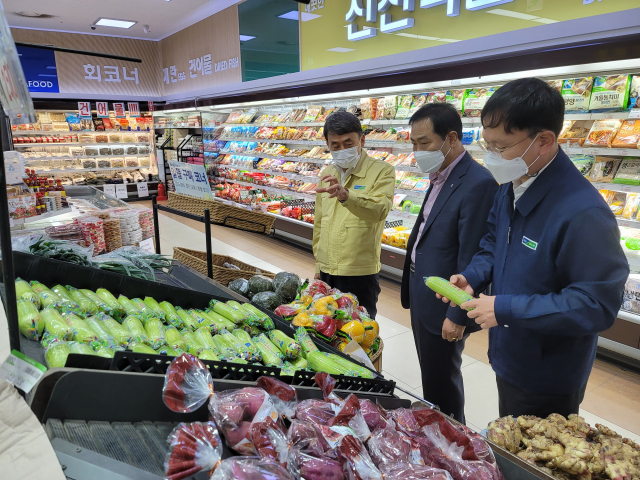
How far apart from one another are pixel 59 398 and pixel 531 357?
1.38 metres

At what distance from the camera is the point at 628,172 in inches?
125

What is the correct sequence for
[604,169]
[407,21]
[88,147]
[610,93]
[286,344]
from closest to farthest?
[286,344]
[610,93]
[604,169]
[407,21]
[88,147]

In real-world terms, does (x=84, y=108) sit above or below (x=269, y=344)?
above

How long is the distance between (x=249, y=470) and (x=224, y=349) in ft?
2.19

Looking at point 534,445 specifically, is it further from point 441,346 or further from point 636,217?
point 636,217

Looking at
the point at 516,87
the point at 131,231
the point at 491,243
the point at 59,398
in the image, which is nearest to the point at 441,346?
the point at 491,243

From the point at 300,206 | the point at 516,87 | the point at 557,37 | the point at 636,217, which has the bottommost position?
the point at 300,206

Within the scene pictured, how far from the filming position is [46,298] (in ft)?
5.10

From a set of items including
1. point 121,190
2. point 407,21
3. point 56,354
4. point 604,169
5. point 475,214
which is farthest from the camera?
point 121,190

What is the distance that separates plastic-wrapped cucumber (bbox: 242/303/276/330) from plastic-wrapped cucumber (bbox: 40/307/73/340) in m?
0.65

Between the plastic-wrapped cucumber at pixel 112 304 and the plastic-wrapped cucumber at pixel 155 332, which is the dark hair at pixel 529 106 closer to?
the plastic-wrapped cucumber at pixel 155 332

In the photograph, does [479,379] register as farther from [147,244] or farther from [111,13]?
[111,13]

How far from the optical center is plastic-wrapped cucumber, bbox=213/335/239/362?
52.3 inches

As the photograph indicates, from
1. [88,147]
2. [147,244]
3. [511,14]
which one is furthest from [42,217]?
[88,147]
